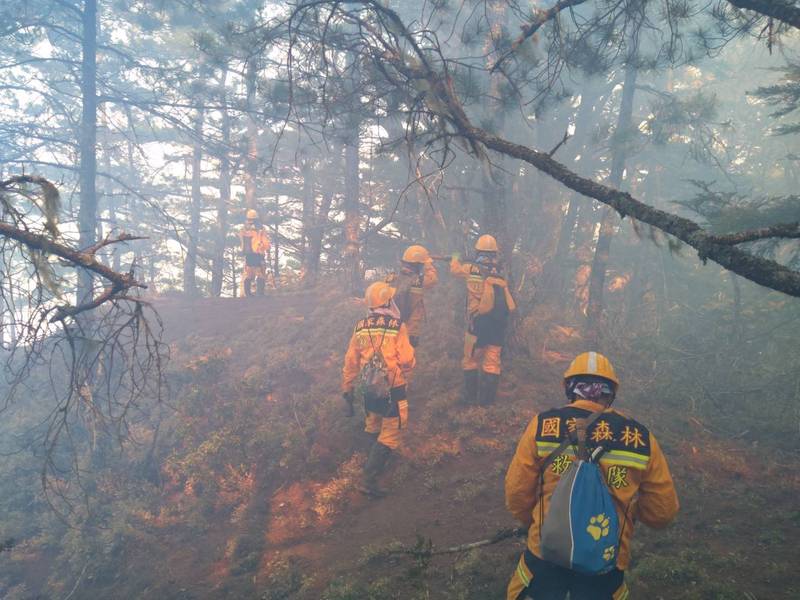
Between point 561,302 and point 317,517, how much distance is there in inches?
444

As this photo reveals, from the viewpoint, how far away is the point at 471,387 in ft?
32.6

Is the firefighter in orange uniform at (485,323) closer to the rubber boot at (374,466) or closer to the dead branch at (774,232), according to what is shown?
the rubber boot at (374,466)

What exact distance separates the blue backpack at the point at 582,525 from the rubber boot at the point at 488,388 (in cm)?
657

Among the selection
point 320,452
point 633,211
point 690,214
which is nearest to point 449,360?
point 320,452

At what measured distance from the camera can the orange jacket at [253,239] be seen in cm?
1722

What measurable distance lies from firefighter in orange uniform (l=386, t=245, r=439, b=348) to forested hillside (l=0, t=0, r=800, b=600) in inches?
40.4

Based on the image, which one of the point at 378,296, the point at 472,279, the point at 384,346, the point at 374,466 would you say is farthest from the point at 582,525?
the point at 472,279

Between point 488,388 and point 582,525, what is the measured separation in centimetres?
680

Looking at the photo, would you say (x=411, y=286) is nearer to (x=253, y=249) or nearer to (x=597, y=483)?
(x=597, y=483)

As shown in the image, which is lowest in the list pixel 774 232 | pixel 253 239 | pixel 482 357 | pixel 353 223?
pixel 482 357

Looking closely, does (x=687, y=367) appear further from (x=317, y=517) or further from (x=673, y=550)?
(x=317, y=517)

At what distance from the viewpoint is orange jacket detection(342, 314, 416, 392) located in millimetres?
7742

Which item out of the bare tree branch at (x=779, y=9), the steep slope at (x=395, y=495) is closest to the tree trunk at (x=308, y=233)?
the steep slope at (x=395, y=495)

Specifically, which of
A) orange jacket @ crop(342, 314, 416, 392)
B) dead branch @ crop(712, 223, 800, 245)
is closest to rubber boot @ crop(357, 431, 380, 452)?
orange jacket @ crop(342, 314, 416, 392)
